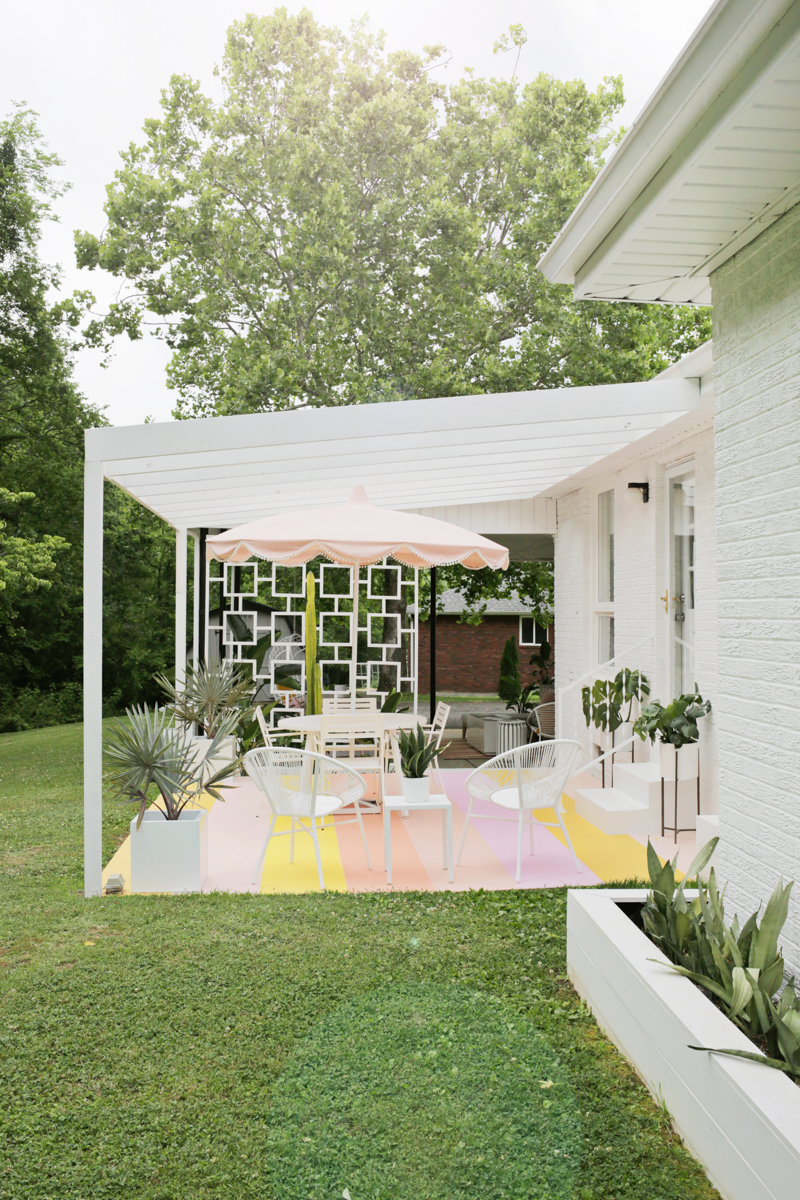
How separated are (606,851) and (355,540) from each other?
2.93m

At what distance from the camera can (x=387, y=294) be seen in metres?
20.1

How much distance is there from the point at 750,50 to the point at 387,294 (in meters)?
19.0

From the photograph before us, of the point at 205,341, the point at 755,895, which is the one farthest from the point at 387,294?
the point at 755,895

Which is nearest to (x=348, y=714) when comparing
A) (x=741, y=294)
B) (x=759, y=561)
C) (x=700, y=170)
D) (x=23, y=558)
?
(x=759, y=561)

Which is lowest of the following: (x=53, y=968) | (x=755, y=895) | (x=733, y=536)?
(x=53, y=968)

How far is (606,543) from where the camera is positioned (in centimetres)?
935

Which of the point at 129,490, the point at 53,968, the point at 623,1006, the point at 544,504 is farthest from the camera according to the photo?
the point at 544,504

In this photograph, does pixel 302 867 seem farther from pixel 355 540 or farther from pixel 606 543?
pixel 606 543

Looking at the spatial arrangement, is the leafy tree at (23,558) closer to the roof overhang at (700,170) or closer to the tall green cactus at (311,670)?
the tall green cactus at (311,670)

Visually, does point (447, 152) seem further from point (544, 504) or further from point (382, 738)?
point (382, 738)

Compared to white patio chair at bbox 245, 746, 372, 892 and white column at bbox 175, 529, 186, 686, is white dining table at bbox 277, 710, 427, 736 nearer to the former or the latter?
white patio chair at bbox 245, 746, 372, 892

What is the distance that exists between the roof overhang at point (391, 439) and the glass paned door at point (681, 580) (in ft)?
2.61

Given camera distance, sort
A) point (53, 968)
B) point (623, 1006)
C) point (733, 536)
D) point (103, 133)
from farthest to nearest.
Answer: point (103, 133) < point (53, 968) < point (733, 536) < point (623, 1006)

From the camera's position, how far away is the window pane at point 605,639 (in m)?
Answer: 9.41
